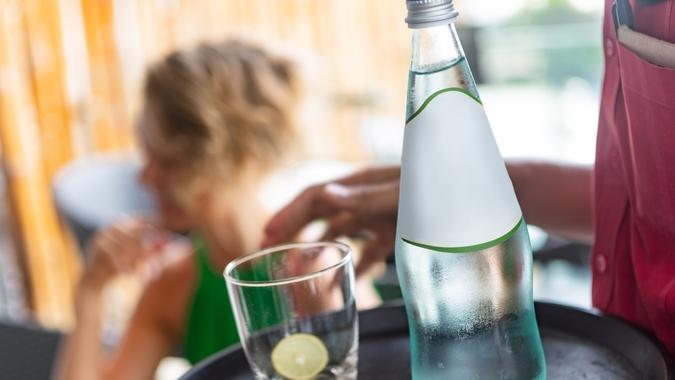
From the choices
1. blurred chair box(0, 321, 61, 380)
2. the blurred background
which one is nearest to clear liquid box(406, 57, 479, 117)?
blurred chair box(0, 321, 61, 380)

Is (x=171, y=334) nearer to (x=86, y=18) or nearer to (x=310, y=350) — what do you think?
(x=310, y=350)

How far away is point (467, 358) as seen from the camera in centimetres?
57

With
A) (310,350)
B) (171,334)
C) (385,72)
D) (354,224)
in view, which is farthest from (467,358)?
(385,72)

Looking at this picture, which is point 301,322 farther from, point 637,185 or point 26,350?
point 26,350

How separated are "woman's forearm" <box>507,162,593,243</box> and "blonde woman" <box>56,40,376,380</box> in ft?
2.91

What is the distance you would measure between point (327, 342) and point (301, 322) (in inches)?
0.9

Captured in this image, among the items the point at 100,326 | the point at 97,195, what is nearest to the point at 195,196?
the point at 100,326

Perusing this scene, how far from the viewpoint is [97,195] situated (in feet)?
8.94

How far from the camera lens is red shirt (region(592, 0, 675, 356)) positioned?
56cm

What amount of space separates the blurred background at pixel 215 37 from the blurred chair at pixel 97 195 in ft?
0.69

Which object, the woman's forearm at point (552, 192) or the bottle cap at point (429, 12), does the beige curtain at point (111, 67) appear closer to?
the woman's forearm at point (552, 192)

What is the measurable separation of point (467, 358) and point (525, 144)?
309 cm

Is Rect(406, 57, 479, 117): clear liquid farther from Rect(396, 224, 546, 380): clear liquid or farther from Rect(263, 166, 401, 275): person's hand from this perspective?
Rect(263, 166, 401, 275): person's hand

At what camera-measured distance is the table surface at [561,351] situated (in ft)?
1.98
